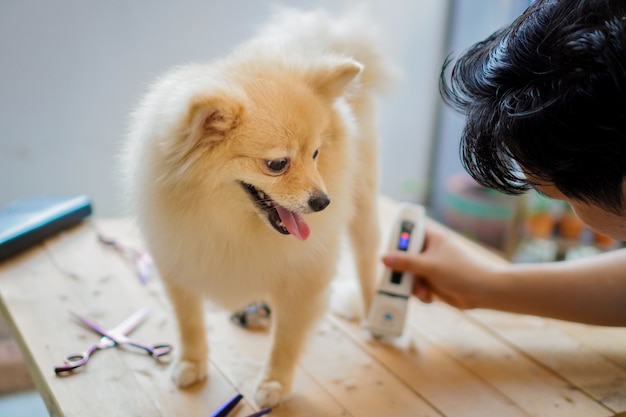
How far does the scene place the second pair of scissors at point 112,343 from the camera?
3.46 ft

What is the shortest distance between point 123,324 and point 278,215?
499mm

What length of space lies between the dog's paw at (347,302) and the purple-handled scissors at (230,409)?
392 millimetres

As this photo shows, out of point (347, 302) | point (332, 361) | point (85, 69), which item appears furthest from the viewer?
point (85, 69)

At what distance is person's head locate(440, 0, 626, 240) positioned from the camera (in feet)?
2.03

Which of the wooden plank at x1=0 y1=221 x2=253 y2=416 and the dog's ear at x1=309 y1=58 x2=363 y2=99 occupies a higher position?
the dog's ear at x1=309 y1=58 x2=363 y2=99

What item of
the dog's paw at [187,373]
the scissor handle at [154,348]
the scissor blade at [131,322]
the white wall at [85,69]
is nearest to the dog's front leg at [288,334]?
the dog's paw at [187,373]

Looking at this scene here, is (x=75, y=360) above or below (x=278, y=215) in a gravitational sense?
below

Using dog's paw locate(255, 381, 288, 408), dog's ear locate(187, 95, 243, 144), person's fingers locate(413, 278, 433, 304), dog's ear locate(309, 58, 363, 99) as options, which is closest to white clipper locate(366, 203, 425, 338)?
person's fingers locate(413, 278, 433, 304)

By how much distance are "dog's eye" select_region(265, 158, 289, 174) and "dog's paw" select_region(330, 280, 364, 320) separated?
0.53 meters

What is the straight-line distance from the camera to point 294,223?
0.92 meters

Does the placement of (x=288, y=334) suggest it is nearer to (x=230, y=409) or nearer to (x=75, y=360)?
(x=230, y=409)

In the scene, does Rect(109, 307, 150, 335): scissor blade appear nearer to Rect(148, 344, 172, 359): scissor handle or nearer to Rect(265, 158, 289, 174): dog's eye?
Rect(148, 344, 172, 359): scissor handle

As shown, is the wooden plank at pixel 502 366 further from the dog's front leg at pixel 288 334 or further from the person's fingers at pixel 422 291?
the dog's front leg at pixel 288 334

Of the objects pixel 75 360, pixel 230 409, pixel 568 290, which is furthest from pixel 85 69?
pixel 568 290
